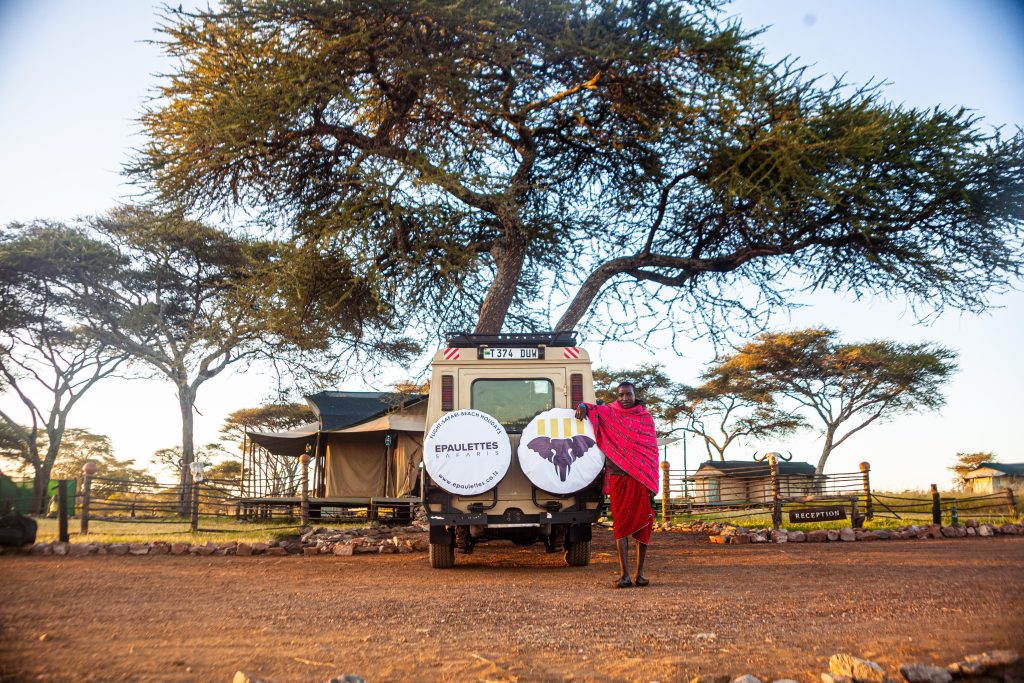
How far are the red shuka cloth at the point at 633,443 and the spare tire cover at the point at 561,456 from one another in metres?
0.66

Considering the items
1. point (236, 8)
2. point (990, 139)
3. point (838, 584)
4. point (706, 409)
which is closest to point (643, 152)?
point (990, 139)

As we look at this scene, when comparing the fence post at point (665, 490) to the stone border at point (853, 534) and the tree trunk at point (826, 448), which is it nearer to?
the stone border at point (853, 534)

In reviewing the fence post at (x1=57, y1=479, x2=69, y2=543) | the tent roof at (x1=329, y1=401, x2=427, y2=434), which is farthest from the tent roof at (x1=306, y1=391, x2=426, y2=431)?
the fence post at (x1=57, y1=479, x2=69, y2=543)

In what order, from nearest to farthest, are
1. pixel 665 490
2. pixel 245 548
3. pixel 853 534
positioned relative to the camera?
pixel 245 548
pixel 853 534
pixel 665 490

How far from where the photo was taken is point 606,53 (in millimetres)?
11805

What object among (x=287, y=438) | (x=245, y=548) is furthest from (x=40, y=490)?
(x=245, y=548)

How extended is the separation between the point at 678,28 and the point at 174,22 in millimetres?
7401

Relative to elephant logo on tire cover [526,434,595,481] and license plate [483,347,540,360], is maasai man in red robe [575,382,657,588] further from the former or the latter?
license plate [483,347,540,360]

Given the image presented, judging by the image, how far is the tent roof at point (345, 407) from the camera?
2025cm

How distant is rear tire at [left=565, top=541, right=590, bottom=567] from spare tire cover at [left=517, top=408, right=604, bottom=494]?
3.27ft

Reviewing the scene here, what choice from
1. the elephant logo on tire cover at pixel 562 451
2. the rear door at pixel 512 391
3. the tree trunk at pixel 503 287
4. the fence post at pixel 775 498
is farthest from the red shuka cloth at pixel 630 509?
the fence post at pixel 775 498

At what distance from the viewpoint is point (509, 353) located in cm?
910

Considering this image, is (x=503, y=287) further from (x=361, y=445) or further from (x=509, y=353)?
(x=361, y=445)

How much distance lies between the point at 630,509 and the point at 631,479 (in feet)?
0.87
